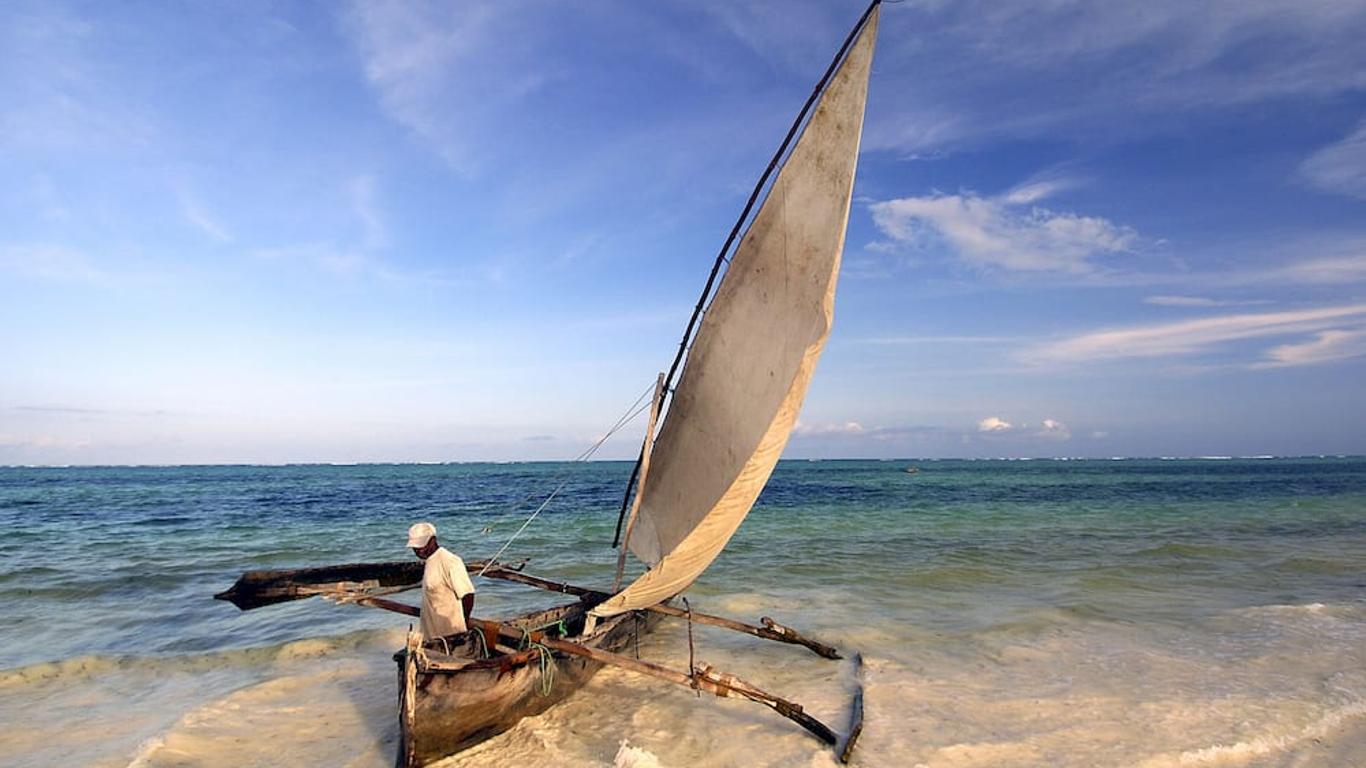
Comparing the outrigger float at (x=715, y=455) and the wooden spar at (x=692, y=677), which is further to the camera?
the wooden spar at (x=692, y=677)

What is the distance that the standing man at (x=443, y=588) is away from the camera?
6.80 metres

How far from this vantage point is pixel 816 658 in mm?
9039

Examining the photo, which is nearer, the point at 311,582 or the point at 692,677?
the point at 692,677

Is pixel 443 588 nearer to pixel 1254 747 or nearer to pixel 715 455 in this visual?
pixel 715 455

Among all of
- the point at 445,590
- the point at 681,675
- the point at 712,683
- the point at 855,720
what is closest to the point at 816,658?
the point at 855,720

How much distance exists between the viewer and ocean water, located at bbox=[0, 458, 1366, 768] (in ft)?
21.0

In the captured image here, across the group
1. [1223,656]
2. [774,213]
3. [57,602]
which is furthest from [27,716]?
[1223,656]

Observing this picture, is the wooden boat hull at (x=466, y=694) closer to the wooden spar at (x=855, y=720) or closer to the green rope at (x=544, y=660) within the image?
the green rope at (x=544, y=660)

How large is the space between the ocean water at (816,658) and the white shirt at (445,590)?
1.14m

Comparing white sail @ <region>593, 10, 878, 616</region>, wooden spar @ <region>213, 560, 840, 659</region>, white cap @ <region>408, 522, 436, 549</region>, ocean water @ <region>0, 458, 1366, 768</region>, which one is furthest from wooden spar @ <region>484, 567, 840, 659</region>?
white cap @ <region>408, 522, 436, 549</region>

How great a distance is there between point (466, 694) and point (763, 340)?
4.05 metres

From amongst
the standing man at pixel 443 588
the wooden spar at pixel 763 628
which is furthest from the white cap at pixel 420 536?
the wooden spar at pixel 763 628

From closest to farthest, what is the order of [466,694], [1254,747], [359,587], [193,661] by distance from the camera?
[466,694], [1254,747], [359,587], [193,661]

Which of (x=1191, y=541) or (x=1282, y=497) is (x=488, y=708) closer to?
(x=1191, y=541)
